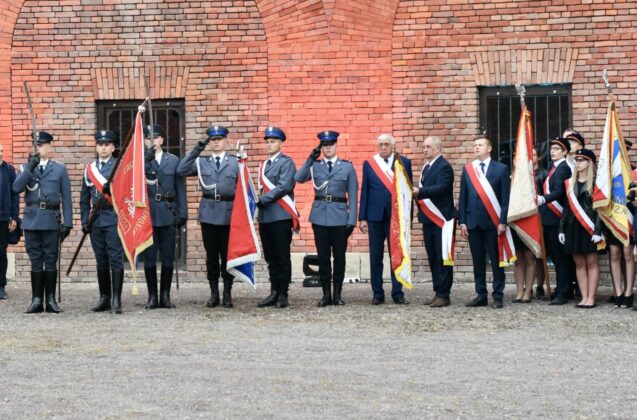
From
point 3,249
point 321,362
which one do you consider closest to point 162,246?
point 3,249

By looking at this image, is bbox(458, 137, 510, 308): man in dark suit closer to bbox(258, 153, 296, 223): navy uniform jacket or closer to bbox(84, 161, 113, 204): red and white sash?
bbox(258, 153, 296, 223): navy uniform jacket

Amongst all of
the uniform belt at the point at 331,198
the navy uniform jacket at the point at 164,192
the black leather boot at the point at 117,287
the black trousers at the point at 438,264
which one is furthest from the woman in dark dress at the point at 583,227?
the black leather boot at the point at 117,287

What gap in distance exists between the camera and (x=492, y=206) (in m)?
11.5

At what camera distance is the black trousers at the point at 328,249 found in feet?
37.8

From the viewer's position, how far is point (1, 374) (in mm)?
7605

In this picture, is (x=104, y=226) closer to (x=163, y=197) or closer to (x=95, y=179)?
(x=95, y=179)

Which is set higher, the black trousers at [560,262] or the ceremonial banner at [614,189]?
the ceremonial banner at [614,189]

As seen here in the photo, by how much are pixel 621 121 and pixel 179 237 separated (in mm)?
5718

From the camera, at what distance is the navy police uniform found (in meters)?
11.5

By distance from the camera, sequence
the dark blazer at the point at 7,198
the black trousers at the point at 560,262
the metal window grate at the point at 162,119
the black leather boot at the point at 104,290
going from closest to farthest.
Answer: the black leather boot at the point at 104,290, the black trousers at the point at 560,262, the dark blazer at the point at 7,198, the metal window grate at the point at 162,119

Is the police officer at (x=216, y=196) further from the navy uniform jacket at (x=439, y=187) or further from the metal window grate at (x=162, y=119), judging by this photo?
the metal window grate at (x=162, y=119)

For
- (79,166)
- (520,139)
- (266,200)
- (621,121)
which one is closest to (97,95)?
(79,166)

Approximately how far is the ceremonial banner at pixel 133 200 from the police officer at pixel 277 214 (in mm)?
1167

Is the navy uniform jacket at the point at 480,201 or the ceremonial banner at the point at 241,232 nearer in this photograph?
the ceremonial banner at the point at 241,232
